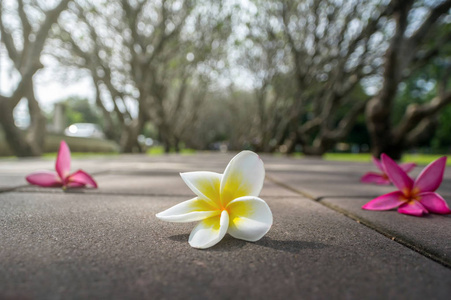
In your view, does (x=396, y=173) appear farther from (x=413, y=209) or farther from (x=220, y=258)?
(x=220, y=258)

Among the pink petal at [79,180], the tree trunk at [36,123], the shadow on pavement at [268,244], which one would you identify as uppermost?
the tree trunk at [36,123]

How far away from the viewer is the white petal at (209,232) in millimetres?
903

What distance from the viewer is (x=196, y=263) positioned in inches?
31.7

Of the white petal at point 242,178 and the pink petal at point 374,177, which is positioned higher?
the white petal at point 242,178

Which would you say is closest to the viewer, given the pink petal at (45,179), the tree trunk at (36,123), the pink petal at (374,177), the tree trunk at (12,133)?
the pink petal at (45,179)

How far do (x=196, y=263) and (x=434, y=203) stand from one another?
1185mm

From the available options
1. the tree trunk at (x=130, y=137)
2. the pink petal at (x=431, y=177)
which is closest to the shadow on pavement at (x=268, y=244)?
the pink petal at (x=431, y=177)

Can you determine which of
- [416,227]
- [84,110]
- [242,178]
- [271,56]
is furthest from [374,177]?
[84,110]

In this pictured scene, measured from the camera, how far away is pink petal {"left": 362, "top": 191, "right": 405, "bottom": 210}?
4.93 feet

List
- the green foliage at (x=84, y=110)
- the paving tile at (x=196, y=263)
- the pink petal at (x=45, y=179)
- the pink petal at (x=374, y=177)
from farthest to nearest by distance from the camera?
the green foliage at (x=84, y=110), the pink petal at (x=374, y=177), the pink petal at (x=45, y=179), the paving tile at (x=196, y=263)

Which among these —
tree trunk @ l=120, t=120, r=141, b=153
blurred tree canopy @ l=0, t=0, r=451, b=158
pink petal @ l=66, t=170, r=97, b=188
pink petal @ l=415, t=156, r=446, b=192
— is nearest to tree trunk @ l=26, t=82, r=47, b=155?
blurred tree canopy @ l=0, t=0, r=451, b=158

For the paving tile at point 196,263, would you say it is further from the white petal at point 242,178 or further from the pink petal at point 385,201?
the pink petal at point 385,201

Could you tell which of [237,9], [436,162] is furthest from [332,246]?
[237,9]

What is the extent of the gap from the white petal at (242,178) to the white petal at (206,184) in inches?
1.4
